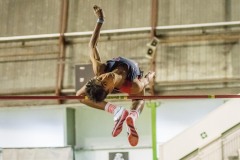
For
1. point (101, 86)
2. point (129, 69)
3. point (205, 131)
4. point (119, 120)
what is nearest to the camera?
point (101, 86)

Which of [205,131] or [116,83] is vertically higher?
[205,131]

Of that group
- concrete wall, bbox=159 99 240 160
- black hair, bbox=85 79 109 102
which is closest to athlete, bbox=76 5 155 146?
black hair, bbox=85 79 109 102

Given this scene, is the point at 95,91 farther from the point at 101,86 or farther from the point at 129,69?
the point at 129,69

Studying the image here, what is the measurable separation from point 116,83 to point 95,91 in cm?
27

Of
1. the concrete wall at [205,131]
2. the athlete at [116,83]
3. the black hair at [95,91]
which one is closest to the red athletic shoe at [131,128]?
the athlete at [116,83]

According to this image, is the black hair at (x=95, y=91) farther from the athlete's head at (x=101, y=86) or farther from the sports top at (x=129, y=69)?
the sports top at (x=129, y=69)

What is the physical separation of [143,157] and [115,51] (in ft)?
8.03

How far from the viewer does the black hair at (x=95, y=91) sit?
4980 mm

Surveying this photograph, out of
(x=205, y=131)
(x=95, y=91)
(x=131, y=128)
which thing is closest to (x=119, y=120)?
(x=131, y=128)

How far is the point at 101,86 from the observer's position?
4.98 meters

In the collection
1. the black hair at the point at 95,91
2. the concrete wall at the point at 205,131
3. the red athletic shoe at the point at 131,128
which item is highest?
the concrete wall at the point at 205,131

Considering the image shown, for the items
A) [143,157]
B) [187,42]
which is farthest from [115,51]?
[143,157]

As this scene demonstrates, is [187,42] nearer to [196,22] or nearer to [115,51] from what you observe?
[196,22]

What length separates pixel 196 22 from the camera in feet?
36.8
